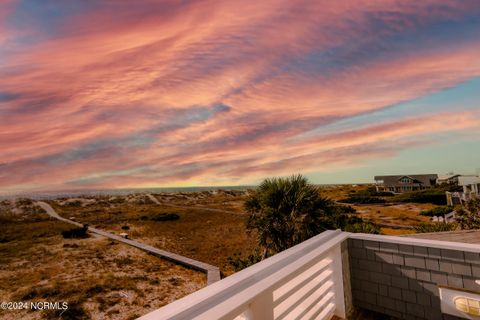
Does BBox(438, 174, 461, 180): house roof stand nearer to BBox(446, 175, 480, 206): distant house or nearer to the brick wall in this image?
BBox(446, 175, 480, 206): distant house

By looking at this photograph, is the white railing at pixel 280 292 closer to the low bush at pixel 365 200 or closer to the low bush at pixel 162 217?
the low bush at pixel 162 217

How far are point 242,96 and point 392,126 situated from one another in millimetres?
8539

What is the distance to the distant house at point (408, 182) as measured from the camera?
190 feet

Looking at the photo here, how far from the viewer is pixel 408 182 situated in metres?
58.5

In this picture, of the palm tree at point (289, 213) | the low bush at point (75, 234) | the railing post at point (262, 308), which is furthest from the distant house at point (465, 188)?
the railing post at point (262, 308)

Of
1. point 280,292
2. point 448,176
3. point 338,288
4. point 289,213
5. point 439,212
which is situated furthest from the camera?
point 448,176

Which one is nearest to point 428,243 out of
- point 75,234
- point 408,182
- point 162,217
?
point 75,234

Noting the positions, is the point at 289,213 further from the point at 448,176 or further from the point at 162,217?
the point at 448,176

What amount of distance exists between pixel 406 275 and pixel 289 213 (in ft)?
22.4

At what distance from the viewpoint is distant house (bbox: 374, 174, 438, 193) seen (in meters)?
57.8

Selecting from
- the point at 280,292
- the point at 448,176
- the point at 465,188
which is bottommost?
the point at 465,188

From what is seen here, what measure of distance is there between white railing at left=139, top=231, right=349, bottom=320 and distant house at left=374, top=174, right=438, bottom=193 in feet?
207

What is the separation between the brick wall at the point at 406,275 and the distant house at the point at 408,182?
2471 inches

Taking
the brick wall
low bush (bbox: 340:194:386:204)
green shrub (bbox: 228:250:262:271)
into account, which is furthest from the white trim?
low bush (bbox: 340:194:386:204)
